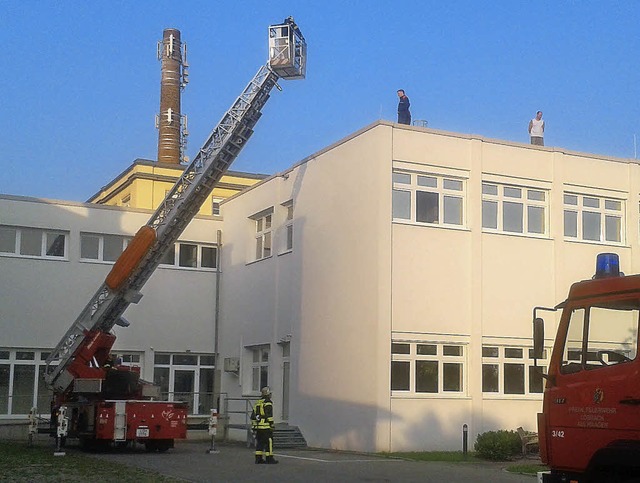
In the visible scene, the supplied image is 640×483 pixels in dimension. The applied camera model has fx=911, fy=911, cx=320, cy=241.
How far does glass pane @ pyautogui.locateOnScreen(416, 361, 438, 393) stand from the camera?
22406mm

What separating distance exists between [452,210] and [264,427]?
8141mm

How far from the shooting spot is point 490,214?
23984mm

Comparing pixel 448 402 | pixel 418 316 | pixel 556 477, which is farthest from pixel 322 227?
pixel 556 477

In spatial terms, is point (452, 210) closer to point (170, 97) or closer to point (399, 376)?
point (399, 376)

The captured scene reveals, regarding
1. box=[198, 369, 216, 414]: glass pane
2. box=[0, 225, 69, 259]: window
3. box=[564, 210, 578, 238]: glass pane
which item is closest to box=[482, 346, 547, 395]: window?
box=[564, 210, 578, 238]: glass pane

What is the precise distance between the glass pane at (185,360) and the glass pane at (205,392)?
42 cm

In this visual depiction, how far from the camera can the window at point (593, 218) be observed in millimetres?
24938

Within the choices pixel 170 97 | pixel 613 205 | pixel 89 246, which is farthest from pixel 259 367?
pixel 170 97

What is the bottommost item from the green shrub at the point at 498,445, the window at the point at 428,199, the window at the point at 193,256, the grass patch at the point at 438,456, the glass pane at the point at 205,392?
the grass patch at the point at 438,456

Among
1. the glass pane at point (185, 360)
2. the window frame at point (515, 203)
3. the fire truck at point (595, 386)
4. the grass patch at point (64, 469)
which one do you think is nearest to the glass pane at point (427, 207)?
the window frame at point (515, 203)

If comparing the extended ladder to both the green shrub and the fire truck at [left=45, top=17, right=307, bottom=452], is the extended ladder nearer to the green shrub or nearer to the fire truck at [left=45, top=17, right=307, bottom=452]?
the fire truck at [left=45, top=17, right=307, bottom=452]

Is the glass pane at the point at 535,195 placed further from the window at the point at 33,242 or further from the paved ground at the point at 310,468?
the window at the point at 33,242

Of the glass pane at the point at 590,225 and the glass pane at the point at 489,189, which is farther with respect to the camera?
the glass pane at the point at 590,225

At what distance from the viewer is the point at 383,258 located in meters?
22.3
